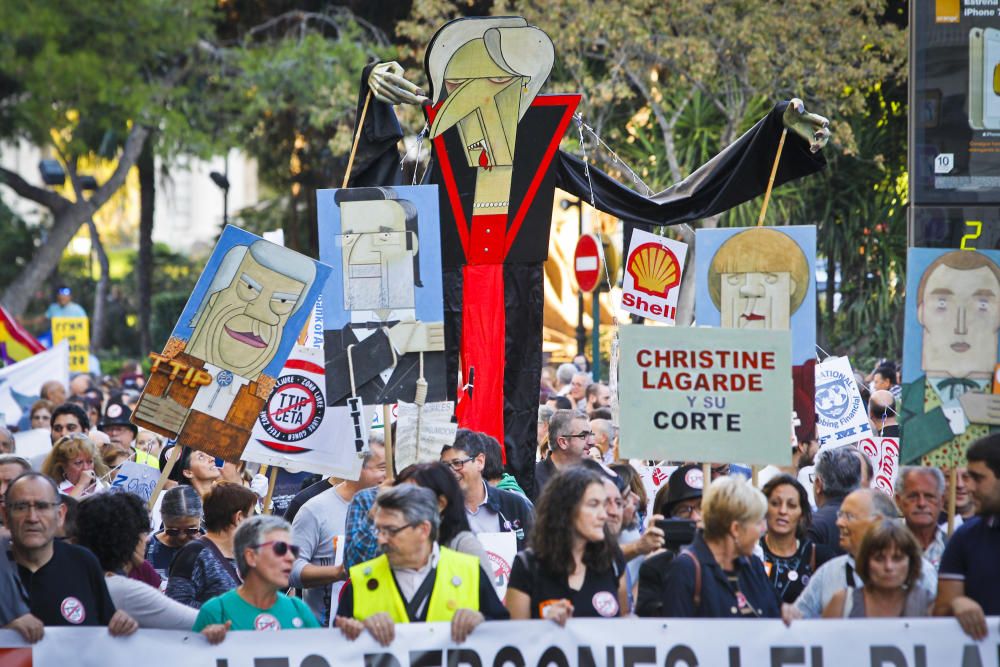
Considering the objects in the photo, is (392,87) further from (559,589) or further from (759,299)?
(559,589)

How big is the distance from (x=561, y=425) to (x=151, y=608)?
117 inches

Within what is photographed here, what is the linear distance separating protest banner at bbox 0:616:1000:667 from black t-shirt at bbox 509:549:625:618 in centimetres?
5

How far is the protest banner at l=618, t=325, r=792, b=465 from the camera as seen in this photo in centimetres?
617

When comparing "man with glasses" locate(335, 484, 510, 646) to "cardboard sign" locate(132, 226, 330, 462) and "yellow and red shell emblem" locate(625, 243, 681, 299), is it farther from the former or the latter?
"yellow and red shell emblem" locate(625, 243, 681, 299)

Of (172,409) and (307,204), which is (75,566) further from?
(307,204)

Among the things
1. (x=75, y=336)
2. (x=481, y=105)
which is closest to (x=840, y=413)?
(x=481, y=105)

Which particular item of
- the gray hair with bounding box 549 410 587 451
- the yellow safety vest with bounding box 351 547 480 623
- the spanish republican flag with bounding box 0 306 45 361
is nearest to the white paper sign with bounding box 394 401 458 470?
the gray hair with bounding box 549 410 587 451

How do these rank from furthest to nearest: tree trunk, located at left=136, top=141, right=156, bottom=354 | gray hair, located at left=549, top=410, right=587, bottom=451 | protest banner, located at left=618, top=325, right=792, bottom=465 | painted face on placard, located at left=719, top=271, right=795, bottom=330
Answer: tree trunk, located at left=136, top=141, right=156, bottom=354
gray hair, located at left=549, top=410, right=587, bottom=451
painted face on placard, located at left=719, top=271, right=795, bottom=330
protest banner, located at left=618, top=325, right=792, bottom=465

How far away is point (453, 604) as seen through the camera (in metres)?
5.41

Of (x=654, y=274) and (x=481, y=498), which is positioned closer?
(x=481, y=498)

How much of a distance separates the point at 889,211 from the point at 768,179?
16672 millimetres

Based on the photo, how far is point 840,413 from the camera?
10047mm

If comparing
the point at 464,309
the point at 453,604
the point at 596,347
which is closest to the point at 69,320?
the point at 596,347

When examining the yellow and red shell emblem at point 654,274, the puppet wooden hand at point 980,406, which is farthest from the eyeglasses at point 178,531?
the yellow and red shell emblem at point 654,274
